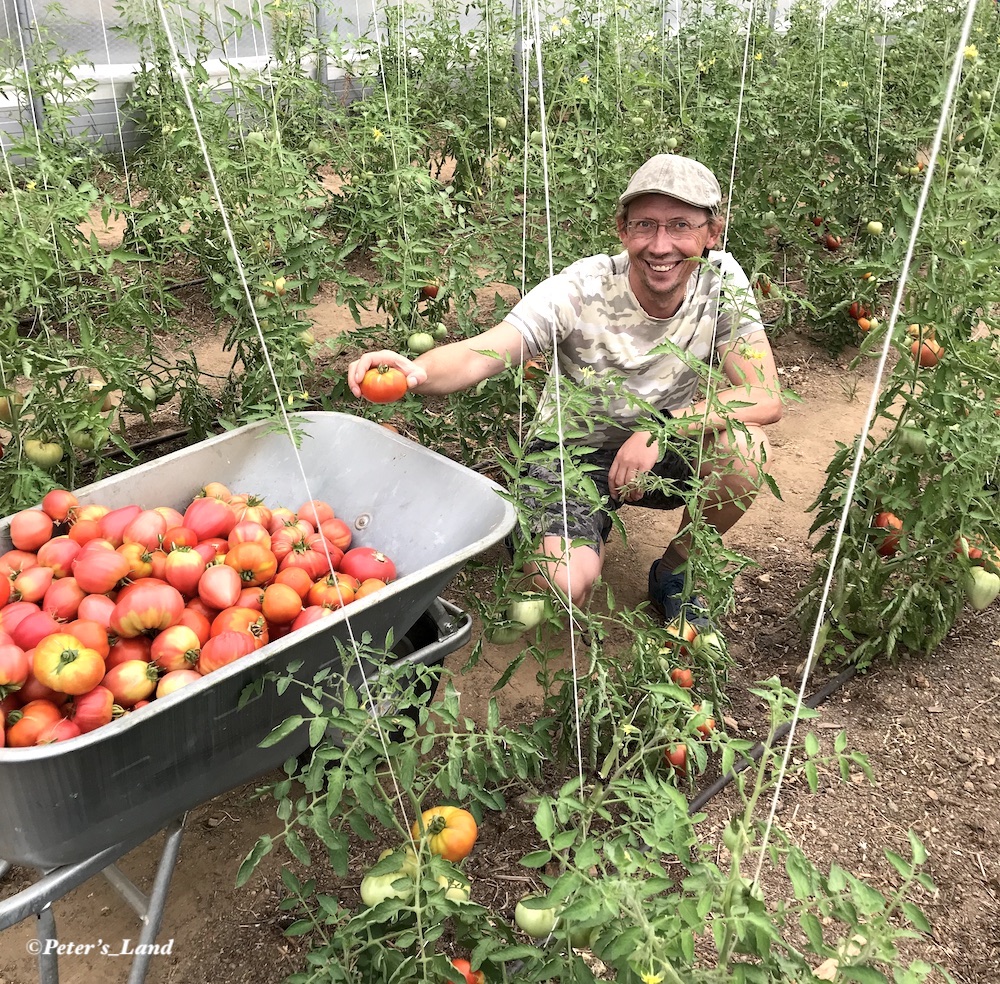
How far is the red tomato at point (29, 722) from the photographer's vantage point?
55.1 inches

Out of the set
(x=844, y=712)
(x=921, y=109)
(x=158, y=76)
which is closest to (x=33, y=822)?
(x=844, y=712)

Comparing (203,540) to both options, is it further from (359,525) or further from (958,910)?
(958,910)

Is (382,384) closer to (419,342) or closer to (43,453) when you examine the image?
(419,342)

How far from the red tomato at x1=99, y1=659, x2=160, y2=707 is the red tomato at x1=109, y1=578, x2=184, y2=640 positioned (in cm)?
8

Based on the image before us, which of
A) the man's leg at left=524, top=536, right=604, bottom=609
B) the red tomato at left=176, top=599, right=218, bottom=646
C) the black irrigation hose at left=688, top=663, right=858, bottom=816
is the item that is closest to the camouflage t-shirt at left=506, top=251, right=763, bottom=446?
the man's leg at left=524, top=536, right=604, bottom=609

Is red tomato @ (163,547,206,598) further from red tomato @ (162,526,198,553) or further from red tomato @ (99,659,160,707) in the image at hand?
red tomato @ (99,659,160,707)

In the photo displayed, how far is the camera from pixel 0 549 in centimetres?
179

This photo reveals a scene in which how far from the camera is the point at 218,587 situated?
169cm

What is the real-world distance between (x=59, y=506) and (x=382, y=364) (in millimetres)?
707

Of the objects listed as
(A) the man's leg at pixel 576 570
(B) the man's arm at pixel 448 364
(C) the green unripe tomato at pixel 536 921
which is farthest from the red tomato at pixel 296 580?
(C) the green unripe tomato at pixel 536 921

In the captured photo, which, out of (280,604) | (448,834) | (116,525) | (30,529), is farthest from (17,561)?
(448,834)

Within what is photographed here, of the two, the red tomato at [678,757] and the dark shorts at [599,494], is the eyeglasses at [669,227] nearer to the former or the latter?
the dark shorts at [599,494]

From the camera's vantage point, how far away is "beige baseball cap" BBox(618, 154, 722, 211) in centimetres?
218

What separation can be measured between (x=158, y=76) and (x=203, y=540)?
367 cm
